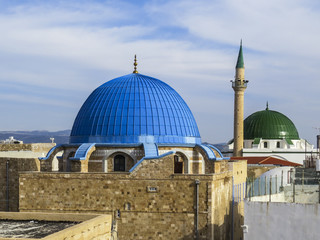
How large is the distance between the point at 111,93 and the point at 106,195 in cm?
503

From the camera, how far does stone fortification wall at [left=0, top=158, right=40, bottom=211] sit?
2512 centimetres

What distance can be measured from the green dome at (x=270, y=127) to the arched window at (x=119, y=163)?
30.5 meters

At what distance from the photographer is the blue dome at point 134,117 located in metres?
22.7

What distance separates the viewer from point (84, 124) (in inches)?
927

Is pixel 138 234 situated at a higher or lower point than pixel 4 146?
lower

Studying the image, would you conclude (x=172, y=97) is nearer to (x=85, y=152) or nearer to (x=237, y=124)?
(x=85, y=152)

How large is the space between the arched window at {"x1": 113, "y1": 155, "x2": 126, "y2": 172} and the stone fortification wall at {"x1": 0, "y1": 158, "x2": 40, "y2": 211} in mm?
4986

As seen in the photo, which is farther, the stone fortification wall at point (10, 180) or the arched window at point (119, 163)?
the stone fortification wall at point (10, 180)

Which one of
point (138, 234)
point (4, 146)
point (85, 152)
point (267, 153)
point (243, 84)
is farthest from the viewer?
point (267, 153)

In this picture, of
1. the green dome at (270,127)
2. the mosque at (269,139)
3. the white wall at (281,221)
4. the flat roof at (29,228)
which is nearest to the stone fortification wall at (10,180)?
the flat roof at (29,228)

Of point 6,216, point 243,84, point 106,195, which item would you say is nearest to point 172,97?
point 106,195

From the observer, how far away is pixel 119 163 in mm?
22609

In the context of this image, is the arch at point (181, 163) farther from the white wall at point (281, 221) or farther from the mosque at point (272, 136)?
the mosque at point (272, 136)

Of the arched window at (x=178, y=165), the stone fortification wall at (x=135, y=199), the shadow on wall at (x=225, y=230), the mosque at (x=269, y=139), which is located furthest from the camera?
the mosque at (x=269, y=139)
